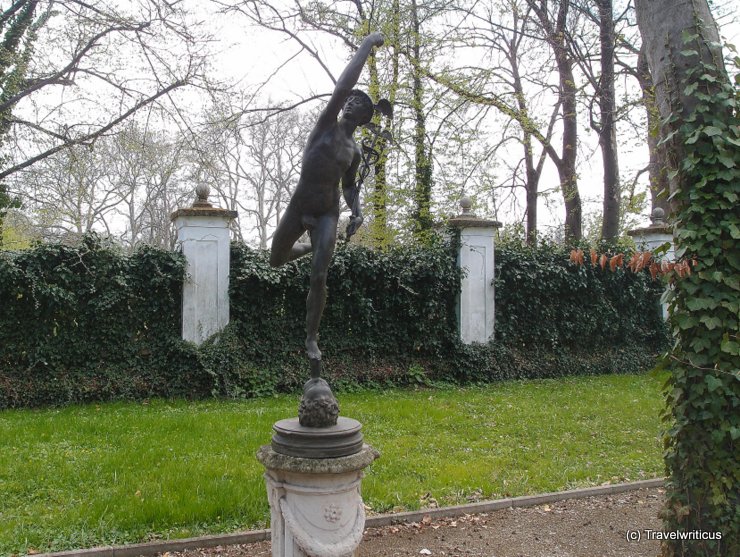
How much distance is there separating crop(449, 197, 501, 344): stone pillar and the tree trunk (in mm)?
4258

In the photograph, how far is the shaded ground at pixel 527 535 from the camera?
13.0ft

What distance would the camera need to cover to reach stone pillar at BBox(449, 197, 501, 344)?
1066cm

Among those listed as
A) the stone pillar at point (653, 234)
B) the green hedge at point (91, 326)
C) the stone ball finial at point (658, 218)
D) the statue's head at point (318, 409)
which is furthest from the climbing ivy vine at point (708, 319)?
the stone ball finial at point (658, 218)

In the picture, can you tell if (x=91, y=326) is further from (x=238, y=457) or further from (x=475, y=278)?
(x=475, y=278)

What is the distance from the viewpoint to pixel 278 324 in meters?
9.37

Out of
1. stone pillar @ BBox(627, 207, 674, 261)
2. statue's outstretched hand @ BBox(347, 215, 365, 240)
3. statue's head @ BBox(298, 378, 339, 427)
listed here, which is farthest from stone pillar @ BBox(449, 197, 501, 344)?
statue's head @ BBox(298, 378, 339, 427)

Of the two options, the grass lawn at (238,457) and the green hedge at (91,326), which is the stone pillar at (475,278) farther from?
the green hedge at (91,326)

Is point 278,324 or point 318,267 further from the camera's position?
point 278,324

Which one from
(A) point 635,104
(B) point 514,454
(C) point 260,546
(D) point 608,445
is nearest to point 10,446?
(C) point 260,546

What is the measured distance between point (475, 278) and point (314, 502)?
7.96 m

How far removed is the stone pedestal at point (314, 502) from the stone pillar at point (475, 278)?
24.6 ft

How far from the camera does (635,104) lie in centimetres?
1295

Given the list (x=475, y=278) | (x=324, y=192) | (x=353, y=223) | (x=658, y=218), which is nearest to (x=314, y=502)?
(x=353, y=223)

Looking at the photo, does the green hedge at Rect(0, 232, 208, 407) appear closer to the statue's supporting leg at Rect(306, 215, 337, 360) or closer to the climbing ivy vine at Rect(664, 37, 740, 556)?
the statue's supporting leg at Rect(306, 215, 337, 360)
